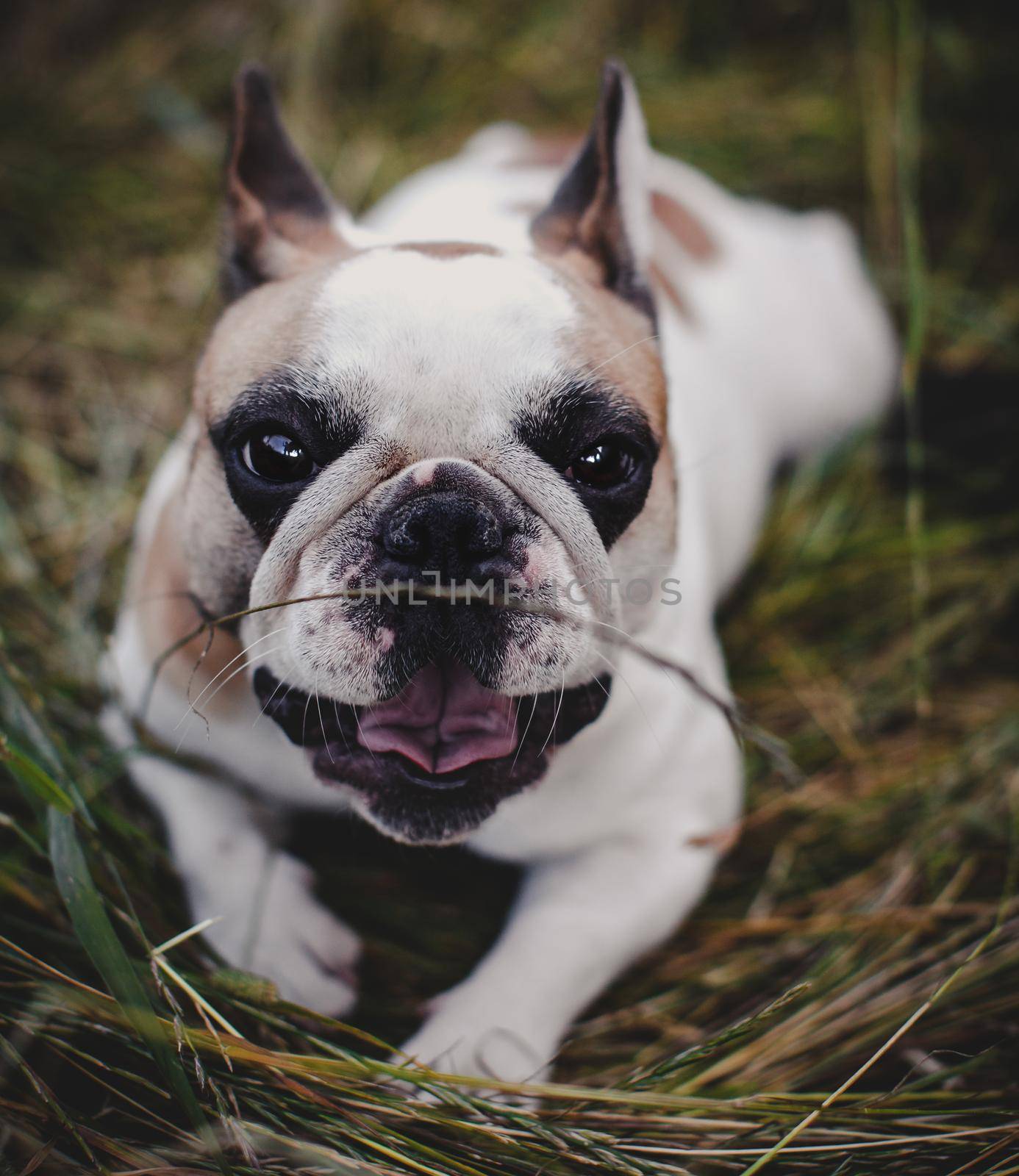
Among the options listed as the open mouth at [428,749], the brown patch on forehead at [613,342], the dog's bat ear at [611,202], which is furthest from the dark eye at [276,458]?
the dog's bat ear at [611,202]

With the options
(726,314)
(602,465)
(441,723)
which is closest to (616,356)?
(602,465)

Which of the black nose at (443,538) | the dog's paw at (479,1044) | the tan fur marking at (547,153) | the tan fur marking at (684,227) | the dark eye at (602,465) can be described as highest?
the tan fur marking at (547,153)

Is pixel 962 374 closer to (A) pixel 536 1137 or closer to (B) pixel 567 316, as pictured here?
(B) pixel 567 316

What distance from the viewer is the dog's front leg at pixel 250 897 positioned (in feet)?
6.63

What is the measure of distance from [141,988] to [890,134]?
399 centimetres

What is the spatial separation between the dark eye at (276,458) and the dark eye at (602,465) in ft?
1.54

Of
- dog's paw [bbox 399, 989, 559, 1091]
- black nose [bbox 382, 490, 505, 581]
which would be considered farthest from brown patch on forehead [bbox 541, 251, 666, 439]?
dog's paw [bbox 399, 989, 559, 1091]

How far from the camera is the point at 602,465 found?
1757mm

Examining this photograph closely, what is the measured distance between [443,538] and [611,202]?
960mm

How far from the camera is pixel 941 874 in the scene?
7.97 feet

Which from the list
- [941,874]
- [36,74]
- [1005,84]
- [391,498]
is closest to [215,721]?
[391,498]

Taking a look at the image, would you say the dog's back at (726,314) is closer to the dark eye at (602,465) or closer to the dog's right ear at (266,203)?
the dog's right ear at (266,203)

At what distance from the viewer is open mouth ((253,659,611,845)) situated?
171 cm

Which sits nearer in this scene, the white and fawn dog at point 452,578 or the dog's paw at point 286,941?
the white and fawn dog at point 452,578
